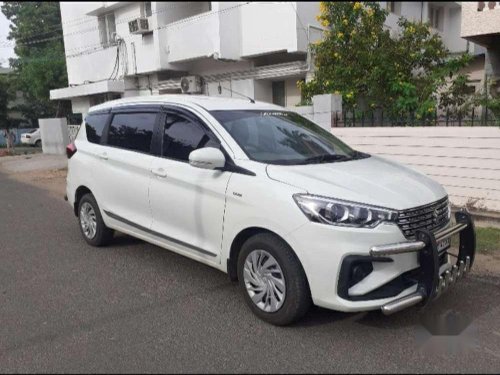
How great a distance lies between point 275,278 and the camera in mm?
3355

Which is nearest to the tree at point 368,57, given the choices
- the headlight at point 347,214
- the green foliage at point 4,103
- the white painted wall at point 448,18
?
the headlight at point 347,214

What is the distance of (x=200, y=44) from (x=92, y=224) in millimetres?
9883

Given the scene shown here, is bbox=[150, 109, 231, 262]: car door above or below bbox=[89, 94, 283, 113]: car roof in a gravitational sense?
below

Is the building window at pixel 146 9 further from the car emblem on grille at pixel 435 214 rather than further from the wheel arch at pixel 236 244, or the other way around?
Answer: the car emblem on grille at pixel 435 214

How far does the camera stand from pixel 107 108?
5.34 m

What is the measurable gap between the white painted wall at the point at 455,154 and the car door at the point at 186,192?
13.2 ft

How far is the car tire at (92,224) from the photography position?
531cm

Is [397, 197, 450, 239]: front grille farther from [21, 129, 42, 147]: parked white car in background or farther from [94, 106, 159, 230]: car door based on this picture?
[21, 129, 42, 147]: parked white car in background

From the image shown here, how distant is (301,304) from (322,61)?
7178mm

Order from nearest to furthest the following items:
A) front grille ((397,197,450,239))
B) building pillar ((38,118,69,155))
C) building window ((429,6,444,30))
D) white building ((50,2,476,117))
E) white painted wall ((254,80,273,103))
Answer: front grille ((397,197,450,239)) < white building ((50,2,476,117)) < white painted wall ((254,80,273,103)) < building window ((429,6,444,30)) < building pillar ((38,118,69,155))

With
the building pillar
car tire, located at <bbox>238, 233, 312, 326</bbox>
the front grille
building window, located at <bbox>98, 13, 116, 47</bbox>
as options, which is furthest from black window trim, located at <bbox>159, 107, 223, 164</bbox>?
building window, located at <bbox>98, 13, 116, 47</bbox>

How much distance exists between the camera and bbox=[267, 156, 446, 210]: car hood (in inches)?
123

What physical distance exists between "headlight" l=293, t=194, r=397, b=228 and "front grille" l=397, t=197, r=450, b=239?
99 mm

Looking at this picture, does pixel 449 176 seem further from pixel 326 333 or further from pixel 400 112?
pixel 326 333
